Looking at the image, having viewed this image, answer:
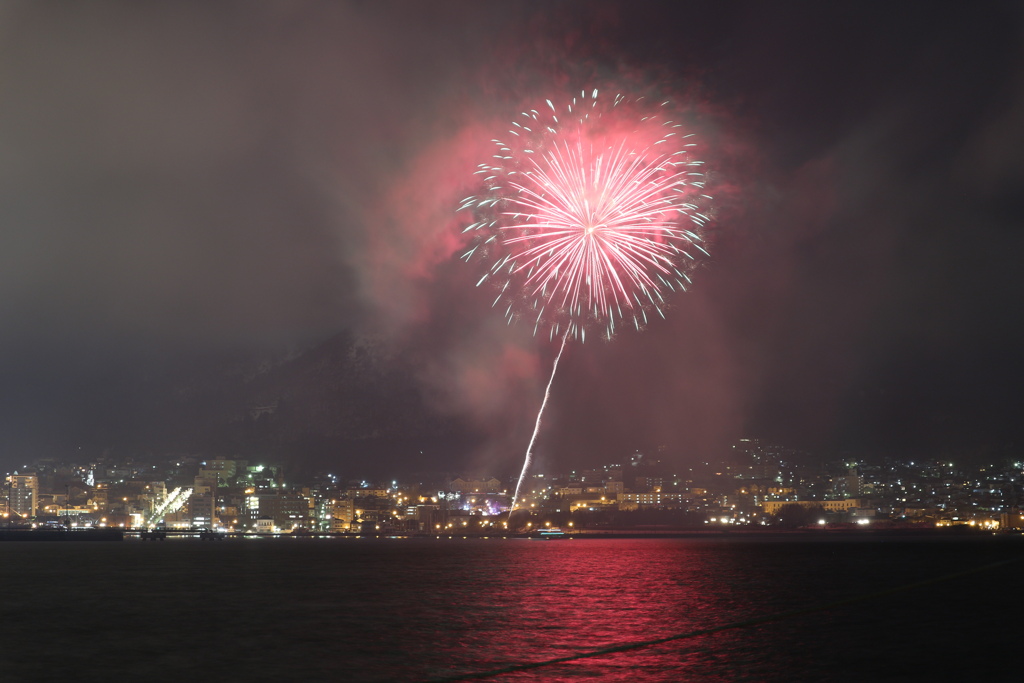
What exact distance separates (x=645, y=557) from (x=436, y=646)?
7210cm

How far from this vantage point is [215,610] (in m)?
42.5

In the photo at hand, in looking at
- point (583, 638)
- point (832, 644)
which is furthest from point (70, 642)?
point (832, 644)

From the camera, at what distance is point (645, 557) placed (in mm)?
98250

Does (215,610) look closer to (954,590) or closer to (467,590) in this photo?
(467,590)

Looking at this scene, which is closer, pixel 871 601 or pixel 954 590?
pixel 871 601

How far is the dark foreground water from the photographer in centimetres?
2483

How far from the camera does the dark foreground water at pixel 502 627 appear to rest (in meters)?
24.8

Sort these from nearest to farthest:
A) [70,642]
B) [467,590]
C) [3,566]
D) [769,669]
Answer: [769,669], [70,642], [467,590], [3,566]

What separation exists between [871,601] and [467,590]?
22229 millimetres

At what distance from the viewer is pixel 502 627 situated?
114 feet

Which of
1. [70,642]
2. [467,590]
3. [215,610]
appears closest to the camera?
[70,642]

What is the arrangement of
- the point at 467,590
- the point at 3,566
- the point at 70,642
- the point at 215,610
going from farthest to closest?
1. the point at 3,566
2. the point at 467,590
3. the point at 215,610
4. the point at 70,642

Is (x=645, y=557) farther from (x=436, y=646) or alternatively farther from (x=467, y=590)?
(x=436, y=646)

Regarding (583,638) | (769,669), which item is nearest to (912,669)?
(769,669)
